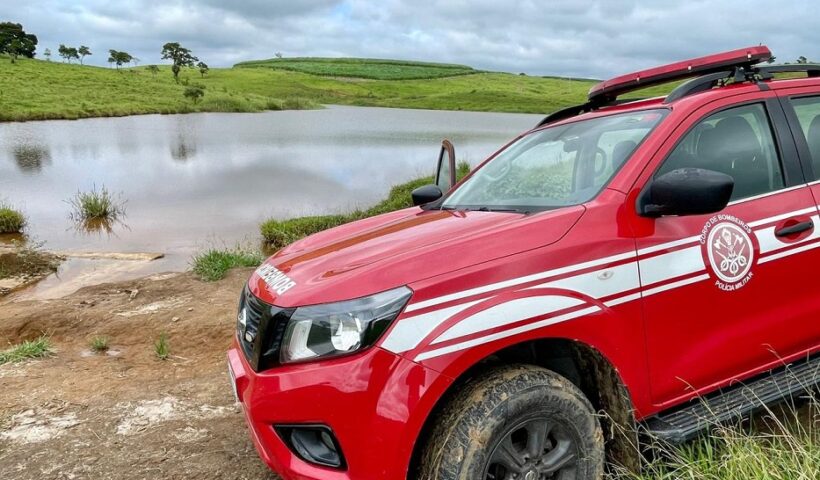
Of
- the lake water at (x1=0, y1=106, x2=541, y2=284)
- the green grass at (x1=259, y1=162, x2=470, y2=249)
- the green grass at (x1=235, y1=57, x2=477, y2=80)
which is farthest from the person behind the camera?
the green grass at (x1=235, y1=57, x2=477, y2=80)

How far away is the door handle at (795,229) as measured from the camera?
8.87ft

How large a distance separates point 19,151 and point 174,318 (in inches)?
885

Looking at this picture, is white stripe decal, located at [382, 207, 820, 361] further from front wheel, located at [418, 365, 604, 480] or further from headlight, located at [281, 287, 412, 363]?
front wheel, located at [418, 365, 604, 480]

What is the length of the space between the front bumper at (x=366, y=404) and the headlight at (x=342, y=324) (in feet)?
0.14

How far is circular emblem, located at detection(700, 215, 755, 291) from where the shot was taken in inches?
98.3

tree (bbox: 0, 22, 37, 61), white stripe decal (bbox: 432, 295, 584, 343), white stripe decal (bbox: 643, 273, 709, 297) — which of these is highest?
tree (bbox: 0, 22, 37, 61)

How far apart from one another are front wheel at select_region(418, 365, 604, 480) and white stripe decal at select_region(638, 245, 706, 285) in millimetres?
553

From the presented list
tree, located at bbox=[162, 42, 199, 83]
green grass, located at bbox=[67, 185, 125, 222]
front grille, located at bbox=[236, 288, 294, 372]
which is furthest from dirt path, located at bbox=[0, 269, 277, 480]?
tree, located at bbox=[162, 42, 199, 83]

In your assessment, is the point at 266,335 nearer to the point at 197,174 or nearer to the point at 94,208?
the point at 94,208

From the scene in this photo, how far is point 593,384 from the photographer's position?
2.45 m

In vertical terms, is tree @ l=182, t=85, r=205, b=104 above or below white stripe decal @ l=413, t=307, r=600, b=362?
above

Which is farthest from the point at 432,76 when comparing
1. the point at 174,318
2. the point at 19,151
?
the point at 174,318

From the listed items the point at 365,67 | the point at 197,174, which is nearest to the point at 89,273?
the point at 197,174

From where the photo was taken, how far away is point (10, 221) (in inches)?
470
